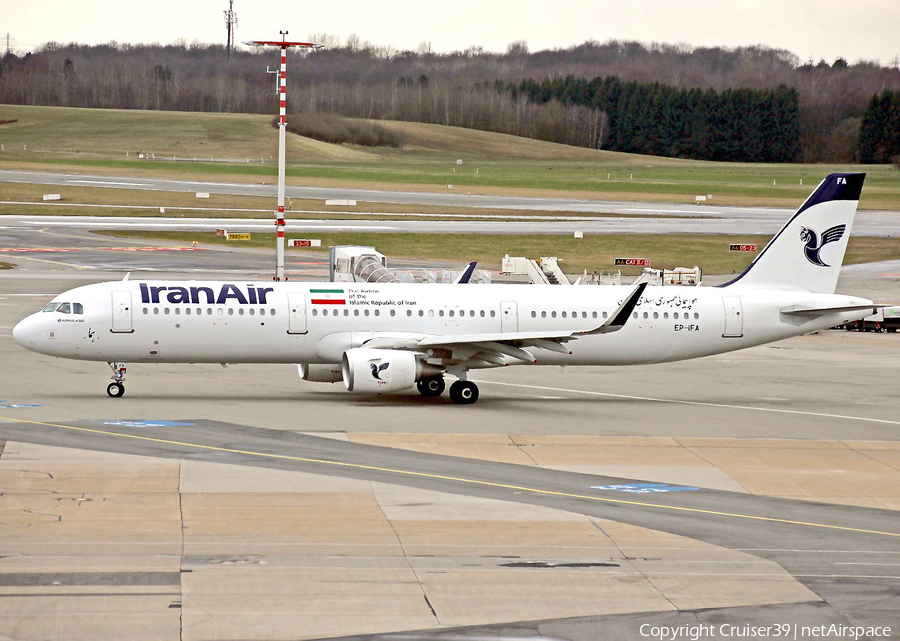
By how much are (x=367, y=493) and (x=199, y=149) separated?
162652 mm

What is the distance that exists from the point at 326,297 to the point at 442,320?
3.97 m

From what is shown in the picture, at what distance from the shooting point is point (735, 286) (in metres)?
40.5

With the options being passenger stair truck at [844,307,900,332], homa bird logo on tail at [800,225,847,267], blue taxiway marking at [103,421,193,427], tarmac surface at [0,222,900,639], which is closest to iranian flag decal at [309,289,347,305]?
tarmac surface at [0,222,900,639]

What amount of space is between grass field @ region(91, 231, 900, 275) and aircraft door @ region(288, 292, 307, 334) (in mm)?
46129

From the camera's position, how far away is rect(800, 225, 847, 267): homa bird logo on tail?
40.2m

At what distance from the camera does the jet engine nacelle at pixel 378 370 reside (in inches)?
1364

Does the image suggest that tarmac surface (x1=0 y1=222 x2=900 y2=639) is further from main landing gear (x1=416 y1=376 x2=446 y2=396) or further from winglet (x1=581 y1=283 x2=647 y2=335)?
winglet (x1=581 y1=283 x2=647 y2=335)

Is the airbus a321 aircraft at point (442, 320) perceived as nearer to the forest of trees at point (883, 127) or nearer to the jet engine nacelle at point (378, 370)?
the jet engine nacelle at point (378, 370)

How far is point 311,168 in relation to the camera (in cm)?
16662

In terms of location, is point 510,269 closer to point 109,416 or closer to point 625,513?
point 109,416

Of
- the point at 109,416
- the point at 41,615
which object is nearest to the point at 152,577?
the point at 41,615

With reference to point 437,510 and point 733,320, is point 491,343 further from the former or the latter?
point 437,510

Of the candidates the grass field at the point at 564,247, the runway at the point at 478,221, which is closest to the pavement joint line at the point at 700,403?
the grass field at the point at 564,247

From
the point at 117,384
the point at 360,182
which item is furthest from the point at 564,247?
the point at 360,182
